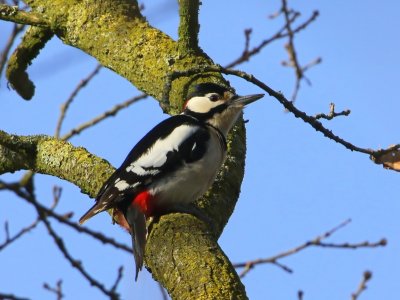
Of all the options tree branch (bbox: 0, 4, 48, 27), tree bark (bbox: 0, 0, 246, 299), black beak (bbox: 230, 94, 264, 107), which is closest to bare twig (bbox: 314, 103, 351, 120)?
tree bark (bbox: 0, 0, 246, 299)

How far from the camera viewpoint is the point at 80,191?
14.5ft

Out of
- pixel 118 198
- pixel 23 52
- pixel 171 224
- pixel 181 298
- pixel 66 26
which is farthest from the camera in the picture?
pixel 23 52

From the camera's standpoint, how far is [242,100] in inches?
195

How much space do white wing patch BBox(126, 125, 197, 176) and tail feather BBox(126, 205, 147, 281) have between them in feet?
0.72

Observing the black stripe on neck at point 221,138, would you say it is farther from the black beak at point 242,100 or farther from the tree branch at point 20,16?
the tree branch at point 20,16

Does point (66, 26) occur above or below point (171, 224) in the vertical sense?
above

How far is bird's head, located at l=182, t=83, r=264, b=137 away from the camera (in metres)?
4.75

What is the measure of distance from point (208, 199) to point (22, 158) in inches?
43.7

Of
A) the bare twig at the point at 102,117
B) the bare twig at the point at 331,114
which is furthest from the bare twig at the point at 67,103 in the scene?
the bare twig at the point at 331,114

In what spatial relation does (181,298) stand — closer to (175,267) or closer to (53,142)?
(175,267)

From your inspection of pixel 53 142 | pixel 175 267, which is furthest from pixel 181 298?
pixel 53 142

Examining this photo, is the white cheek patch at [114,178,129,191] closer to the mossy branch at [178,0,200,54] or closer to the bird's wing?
the bird's wing

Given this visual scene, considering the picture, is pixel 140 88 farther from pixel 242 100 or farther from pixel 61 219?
pixel 61 219

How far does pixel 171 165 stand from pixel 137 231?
65cm
